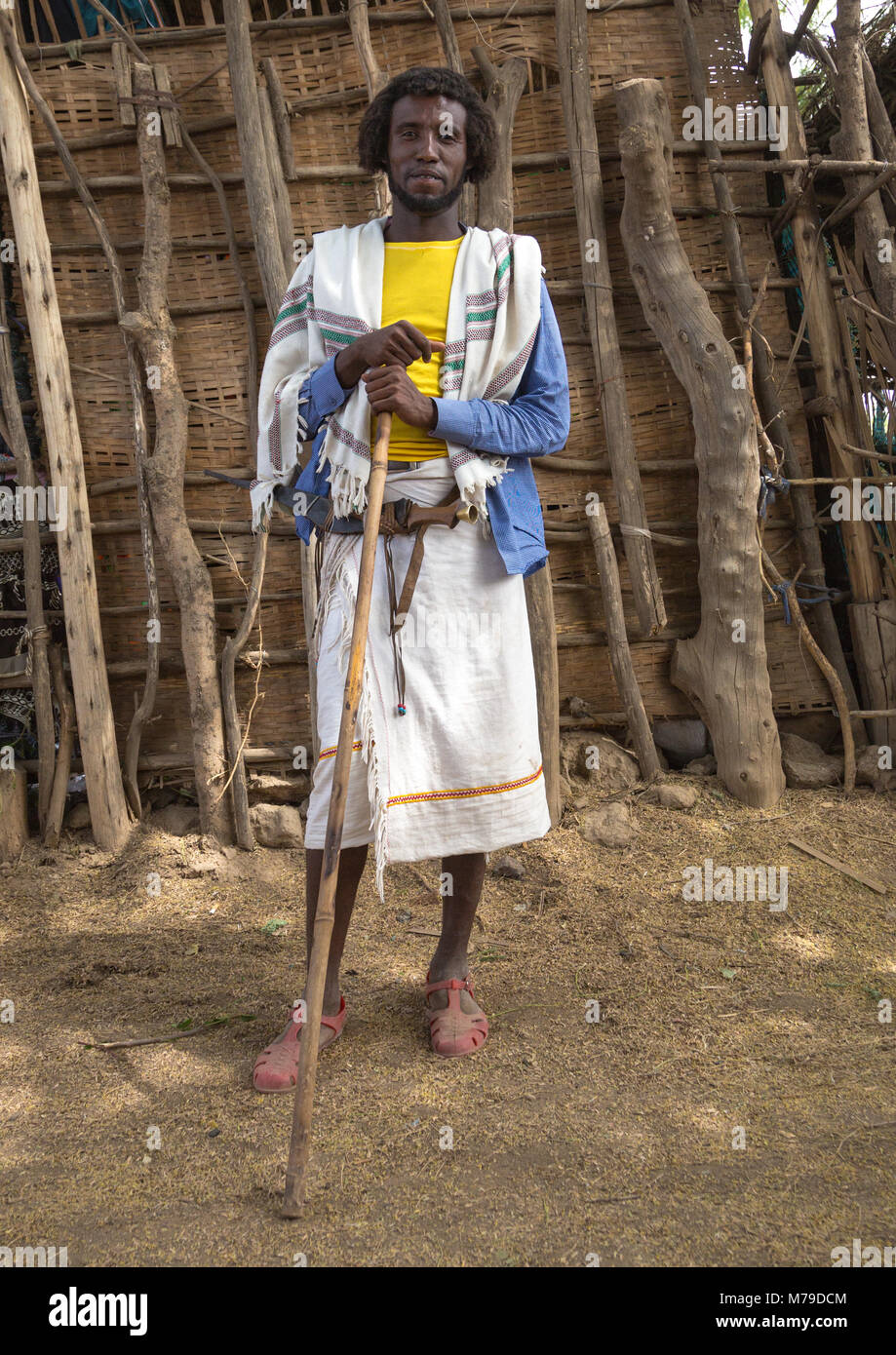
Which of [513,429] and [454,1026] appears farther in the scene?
[454,1026]

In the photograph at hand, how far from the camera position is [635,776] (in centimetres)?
399

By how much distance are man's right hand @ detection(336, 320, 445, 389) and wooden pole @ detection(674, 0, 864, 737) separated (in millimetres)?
2405

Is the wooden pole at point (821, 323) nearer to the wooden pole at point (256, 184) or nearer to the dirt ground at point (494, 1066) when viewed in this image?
the dirt ground at point (494, 1066)

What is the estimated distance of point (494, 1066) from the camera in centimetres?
227

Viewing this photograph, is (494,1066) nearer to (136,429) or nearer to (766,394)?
(136,429)

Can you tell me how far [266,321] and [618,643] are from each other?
76.9 inches

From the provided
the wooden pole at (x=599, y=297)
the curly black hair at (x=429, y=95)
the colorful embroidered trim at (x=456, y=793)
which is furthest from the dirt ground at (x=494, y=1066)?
the curly black hair at (x=429, y=95)

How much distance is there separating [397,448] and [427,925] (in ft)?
5.45

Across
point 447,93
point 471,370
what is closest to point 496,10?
point 447,93

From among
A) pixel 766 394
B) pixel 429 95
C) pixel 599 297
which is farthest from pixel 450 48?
pixel 429 95

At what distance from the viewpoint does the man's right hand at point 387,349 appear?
2.03m

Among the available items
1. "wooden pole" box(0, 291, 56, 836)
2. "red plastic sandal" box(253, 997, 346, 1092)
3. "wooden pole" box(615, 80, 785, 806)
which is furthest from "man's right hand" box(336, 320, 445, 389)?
"wooden pole" box(0, 291, 56, 836)

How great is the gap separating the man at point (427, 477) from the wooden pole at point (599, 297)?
1702 mm

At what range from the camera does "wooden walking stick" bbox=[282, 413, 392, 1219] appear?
1.74m
